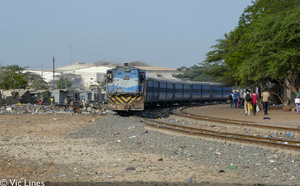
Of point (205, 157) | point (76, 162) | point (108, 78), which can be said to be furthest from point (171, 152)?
point (108, 78)

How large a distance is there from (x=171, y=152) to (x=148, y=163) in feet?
5.37

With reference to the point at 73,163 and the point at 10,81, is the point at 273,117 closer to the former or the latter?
the point at 73,163

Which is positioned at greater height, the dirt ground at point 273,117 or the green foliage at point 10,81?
the green foliage at point 10,81

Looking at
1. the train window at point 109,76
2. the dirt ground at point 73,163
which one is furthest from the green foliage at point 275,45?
the dirt ground at point 73,163

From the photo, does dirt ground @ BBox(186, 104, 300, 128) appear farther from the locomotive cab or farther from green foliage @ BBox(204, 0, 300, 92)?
the locomotive cab

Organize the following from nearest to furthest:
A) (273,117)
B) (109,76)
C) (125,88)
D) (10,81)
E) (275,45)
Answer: (273,117)
(125,88)
(109,76)
(275,45)
(10,81)

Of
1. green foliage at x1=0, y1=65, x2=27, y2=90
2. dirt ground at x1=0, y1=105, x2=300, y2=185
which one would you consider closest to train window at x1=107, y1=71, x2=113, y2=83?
dirt ground at x1=0, y1=105, x2=300, y2=185

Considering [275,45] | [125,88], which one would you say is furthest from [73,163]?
[275,45]

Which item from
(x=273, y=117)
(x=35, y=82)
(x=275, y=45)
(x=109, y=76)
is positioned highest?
(x=275, y=45)

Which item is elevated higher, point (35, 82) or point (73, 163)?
point (35, 82)

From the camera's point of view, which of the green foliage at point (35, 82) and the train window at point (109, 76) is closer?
the train window at point (109, 76)

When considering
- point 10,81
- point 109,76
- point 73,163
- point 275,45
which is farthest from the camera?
point 10,81

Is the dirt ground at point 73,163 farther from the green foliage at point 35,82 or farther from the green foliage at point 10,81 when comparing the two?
the green foliage at point 35,82

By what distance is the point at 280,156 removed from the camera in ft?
31.6
